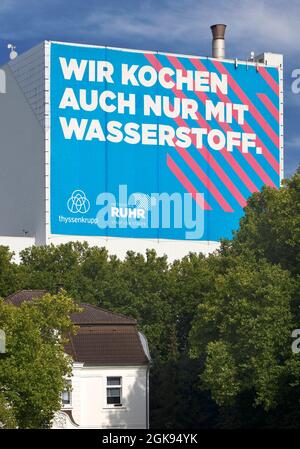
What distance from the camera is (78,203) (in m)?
122

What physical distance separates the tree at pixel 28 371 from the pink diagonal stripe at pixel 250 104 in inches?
2991

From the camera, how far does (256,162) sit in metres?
134

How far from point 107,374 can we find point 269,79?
223 feet

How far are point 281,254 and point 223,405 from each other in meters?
8.70

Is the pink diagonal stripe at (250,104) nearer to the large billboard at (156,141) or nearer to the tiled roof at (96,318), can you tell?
the large billboard at (156,141)

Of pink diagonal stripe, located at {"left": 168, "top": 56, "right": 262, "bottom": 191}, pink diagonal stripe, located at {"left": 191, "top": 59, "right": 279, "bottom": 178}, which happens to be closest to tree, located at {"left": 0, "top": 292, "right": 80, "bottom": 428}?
pink diagonal stripe, located at {"left": 168, "top": 56, "right": 262, "bottom": 191}

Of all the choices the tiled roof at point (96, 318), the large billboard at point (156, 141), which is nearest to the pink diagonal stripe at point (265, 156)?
the large billboard at point (156, 141)

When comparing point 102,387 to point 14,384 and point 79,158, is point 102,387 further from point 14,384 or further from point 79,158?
point 79,158

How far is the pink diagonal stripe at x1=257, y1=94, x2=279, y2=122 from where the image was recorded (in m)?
135

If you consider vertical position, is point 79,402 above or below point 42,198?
below

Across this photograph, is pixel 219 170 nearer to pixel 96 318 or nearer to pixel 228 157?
pixel 228 157

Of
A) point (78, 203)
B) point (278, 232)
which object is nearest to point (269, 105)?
point (78, 203)

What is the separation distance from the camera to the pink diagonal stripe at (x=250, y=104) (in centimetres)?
13238
